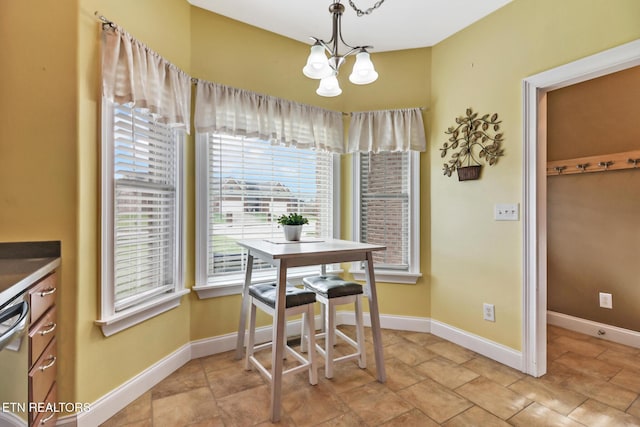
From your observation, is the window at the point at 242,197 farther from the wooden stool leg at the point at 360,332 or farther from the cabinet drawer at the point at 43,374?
the cabinet drawer at the point at 43,374

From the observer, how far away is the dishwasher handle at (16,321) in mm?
924

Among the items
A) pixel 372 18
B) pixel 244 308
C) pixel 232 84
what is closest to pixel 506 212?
pixel 372 18

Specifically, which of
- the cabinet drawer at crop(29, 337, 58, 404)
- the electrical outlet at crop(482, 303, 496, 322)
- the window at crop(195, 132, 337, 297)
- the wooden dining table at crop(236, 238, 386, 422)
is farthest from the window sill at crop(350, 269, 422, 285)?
the cabinet drawer at crop(29, 337, 58, 404)

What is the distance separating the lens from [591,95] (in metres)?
2.76

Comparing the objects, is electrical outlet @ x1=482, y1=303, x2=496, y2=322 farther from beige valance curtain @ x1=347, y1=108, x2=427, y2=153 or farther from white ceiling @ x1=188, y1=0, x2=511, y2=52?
white ceiling @ x1=188, y1=0, x2=511, y2=52

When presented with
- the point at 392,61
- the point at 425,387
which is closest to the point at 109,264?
the point at 425,387

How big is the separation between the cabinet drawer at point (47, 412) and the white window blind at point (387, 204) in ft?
7.79

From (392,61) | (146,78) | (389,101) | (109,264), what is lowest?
(109,264)

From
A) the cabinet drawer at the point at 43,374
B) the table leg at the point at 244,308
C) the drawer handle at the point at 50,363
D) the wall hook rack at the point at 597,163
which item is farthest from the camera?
the wall hook rack at the point at 597,163

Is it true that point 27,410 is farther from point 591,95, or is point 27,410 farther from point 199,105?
point 591,95

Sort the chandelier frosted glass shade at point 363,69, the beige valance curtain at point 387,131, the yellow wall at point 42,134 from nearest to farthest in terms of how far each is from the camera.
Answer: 1. the yellow wall at point 42,134
2. the chandelier frosted glass shade at point 363,69
3. the beige valance curtain at point 387,131

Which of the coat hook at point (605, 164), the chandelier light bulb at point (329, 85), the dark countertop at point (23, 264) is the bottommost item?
the dark countertop at point (23, 264)

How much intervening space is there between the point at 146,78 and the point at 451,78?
2342mm

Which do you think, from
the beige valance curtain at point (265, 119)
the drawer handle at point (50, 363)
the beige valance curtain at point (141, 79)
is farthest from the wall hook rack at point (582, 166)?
the drawer handle at point (50, 363)
